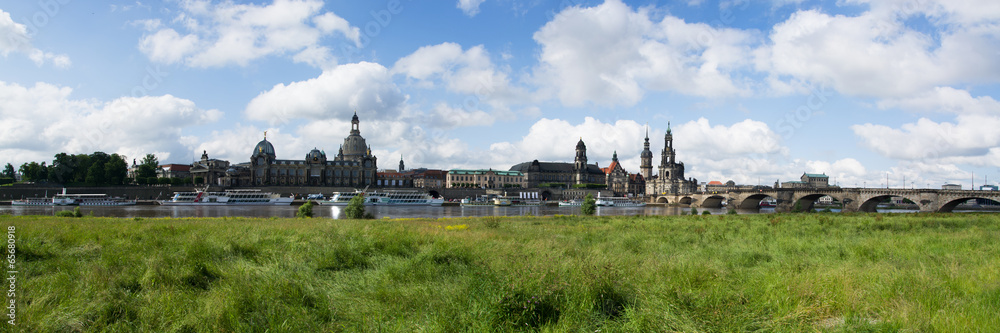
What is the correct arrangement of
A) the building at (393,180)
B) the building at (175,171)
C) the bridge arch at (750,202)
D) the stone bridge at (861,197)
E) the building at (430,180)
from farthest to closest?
1. the building at (430,180)
2. the building at (393,180)
3. the building at (175,171)
4. the bridge arch at (750,202)
5. the stone bridge at (861,197)

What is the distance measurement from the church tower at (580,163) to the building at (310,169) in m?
76.3

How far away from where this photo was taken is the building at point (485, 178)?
7116 inches

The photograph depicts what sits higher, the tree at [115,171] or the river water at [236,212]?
the tree at [115,171]

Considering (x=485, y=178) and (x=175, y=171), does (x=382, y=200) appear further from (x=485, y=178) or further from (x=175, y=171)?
(x=175, y=171)

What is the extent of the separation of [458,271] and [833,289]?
595cm

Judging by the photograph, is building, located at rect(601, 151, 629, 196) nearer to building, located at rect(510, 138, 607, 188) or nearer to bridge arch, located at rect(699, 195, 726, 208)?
building, located at rect(510, 138, 607, 188)

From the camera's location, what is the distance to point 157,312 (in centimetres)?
676

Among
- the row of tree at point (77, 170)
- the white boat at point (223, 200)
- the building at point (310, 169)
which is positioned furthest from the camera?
the building at point (310, 169)

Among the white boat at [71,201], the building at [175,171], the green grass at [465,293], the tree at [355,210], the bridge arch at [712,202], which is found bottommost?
the bridge arch at [712,202]

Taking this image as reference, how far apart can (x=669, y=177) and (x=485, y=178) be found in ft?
221

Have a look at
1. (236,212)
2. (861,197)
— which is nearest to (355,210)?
(236,212)

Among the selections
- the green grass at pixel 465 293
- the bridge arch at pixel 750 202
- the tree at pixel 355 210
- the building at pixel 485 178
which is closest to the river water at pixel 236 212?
the tree at pixel 355 210

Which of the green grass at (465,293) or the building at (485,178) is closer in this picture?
the green grass at (465,293)

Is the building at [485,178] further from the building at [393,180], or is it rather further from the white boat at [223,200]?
the white boat at [223,200]
